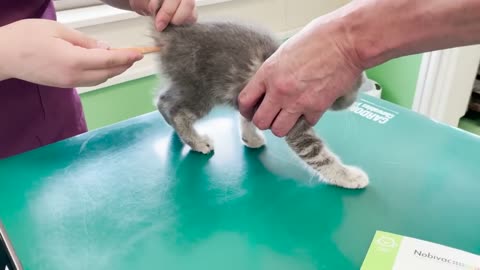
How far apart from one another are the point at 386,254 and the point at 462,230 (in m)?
0.13

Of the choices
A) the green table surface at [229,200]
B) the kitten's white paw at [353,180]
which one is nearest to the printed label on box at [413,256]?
the green table surface at [229,200]

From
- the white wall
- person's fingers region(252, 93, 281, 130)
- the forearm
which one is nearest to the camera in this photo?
the forearm

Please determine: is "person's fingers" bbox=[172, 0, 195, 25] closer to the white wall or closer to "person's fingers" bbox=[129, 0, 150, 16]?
"person's fingers" bbox=[129, 0, 150, 16]

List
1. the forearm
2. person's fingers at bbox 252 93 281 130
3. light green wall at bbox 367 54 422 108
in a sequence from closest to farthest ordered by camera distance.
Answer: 1. the forearm
2. person's fingers at bbox 252 93 281 130
3. light green wall at bbox 367 54 422 108

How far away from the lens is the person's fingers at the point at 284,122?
0.68 m

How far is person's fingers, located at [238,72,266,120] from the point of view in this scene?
0.68 metres

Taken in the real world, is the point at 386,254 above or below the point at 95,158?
above

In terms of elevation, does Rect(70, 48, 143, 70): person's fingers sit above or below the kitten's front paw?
above

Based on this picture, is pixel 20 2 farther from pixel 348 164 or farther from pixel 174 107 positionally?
pixel 348 164

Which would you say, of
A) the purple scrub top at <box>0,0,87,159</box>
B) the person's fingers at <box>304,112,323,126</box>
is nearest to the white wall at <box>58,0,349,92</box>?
the purple scrub top at <box>0,0,87,159</box>

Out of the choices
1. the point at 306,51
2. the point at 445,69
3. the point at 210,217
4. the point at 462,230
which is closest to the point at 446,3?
the point at 306,51

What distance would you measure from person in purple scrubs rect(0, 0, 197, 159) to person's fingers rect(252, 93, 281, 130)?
7.8 inches

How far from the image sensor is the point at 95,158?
77 cm

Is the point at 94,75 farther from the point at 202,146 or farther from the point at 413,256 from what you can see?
the point at 413,256
